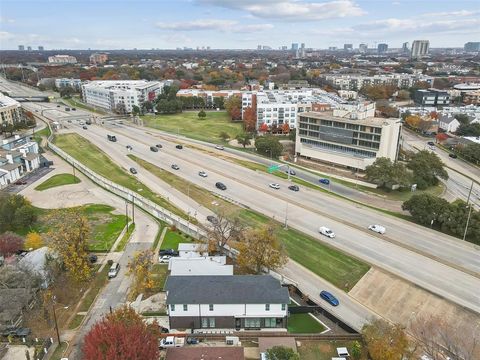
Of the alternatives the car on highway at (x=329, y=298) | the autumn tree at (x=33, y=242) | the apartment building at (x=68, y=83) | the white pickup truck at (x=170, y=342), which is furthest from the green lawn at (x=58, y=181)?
the apartment building at (x=68, y=83)

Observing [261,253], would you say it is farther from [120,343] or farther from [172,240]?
[120,343]

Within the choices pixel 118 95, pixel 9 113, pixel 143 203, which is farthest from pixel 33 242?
pixel 118 95

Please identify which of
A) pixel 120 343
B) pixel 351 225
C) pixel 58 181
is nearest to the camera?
pixel 120 343

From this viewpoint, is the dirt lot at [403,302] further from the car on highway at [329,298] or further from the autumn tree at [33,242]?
the autumn tree at [33,242]

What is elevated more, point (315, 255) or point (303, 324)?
point (315, 255)

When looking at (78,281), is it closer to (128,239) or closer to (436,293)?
(128,239)

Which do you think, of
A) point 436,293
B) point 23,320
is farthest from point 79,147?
point 436,293
